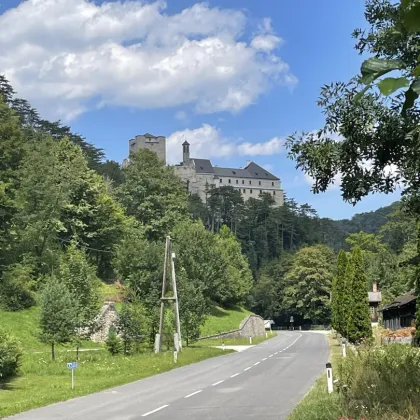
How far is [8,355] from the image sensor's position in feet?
75.2

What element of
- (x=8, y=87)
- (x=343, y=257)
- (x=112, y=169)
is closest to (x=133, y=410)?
(x=343, y=257)

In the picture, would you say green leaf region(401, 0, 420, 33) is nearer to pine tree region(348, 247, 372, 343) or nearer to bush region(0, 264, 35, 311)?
pine tree region(348, 247, 372, 343)

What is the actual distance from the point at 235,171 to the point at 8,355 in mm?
163633

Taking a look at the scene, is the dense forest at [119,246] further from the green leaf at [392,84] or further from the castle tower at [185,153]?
the castle tower at [185,153]

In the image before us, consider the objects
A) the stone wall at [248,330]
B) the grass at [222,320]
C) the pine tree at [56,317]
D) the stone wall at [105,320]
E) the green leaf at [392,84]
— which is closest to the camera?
the green leaf at [392,84]

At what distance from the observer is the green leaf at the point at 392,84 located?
1791 mm

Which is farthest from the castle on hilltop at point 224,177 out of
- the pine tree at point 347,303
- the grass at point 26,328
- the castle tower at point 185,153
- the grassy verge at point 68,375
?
the grassy verge at point 68,375

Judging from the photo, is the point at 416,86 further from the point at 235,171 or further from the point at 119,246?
the point at 235,171

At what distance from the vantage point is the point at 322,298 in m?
95.4

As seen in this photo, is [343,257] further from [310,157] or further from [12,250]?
[310,157]

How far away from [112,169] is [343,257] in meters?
80.2

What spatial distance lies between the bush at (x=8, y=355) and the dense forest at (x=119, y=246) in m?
4.95

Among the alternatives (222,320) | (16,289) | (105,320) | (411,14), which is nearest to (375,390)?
(411,14)

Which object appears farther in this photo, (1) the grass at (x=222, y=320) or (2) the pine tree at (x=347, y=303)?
(1) the grass at (x=222, y=320)
